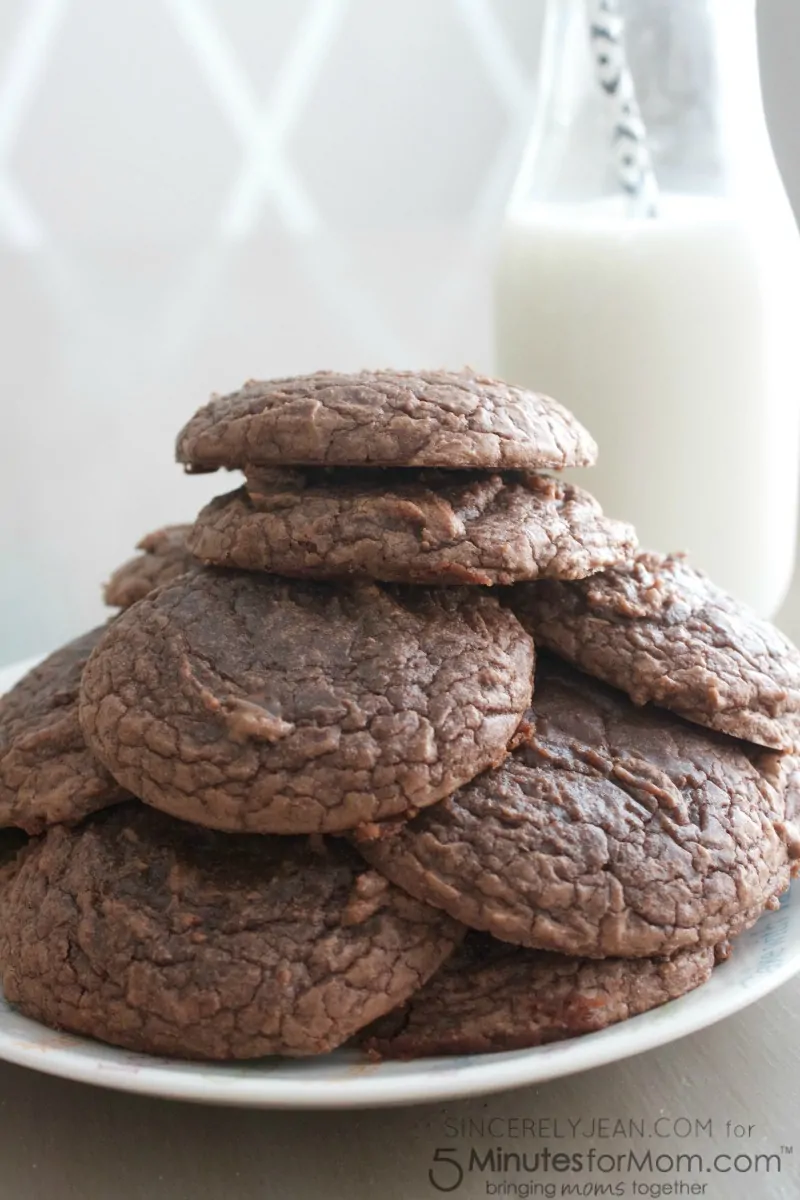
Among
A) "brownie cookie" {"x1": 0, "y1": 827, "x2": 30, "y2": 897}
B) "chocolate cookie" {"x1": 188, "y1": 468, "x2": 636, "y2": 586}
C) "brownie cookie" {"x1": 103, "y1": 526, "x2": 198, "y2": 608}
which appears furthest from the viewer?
"brownie cookie" {"x1": 103, "y1": 526, "x2": 198, "y2": 608}

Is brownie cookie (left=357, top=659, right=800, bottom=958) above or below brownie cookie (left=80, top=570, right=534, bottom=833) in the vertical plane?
below

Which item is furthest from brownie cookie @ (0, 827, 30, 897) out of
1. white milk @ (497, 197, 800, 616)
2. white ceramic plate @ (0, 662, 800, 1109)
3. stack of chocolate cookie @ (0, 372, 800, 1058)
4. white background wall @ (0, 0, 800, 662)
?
white background wall @ (0, 0, 800, 662)

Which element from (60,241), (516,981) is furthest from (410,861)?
(60,241)

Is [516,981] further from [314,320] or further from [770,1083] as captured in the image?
[314,320]

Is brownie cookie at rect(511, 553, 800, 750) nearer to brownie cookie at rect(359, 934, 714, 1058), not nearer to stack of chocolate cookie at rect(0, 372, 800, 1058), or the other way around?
stack of chocolate cookie at rect(0, 372, 800, 1058)

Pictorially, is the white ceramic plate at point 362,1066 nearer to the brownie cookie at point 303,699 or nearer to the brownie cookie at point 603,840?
the brownie cookie at point 603,840

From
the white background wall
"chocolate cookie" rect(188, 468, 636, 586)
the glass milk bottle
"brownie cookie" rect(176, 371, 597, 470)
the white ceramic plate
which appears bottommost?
the white ceramic plate

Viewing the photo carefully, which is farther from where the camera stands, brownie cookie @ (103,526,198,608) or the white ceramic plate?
brownie cookie @ (103,526,198,608)
